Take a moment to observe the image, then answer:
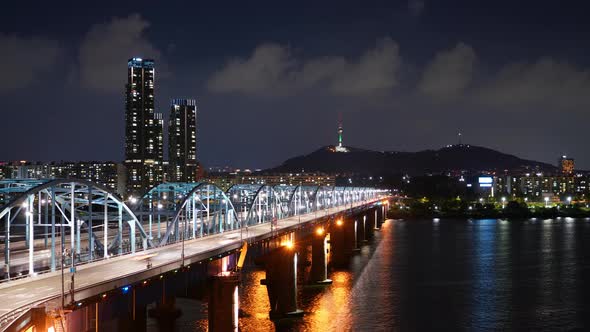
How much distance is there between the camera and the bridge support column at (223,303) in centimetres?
3754

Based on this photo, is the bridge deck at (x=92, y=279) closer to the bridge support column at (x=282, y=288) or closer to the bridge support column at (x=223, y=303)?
the bridge support column at (x=223, y=303)

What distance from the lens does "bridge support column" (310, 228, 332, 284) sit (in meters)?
72.2

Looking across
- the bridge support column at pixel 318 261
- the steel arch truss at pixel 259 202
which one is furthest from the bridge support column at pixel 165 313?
the bridge support column at pixel 318 261

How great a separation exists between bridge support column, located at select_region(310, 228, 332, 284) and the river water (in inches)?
64.3

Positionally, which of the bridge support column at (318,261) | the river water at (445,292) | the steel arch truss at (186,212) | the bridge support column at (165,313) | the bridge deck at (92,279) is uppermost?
the steel arch truss at (186,212)

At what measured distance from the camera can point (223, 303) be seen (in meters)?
38.4

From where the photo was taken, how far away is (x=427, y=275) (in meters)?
79.1

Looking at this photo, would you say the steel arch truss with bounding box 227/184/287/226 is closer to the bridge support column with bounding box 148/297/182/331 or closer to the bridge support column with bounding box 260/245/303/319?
the bridge support column with bounding box 260/245/303/319

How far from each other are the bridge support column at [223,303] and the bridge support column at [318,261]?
33528 mm

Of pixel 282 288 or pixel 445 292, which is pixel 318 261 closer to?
pixel 445 292

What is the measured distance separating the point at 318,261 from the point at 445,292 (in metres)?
14.5

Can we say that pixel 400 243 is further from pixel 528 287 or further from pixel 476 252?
Answer: pixel 528 287

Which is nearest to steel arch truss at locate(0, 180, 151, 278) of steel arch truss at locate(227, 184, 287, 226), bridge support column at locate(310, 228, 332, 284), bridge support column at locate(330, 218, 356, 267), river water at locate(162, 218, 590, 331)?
river water at locate(162, 218, 590, 331)

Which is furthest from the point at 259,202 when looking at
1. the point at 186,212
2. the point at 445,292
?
the point at 186,212
